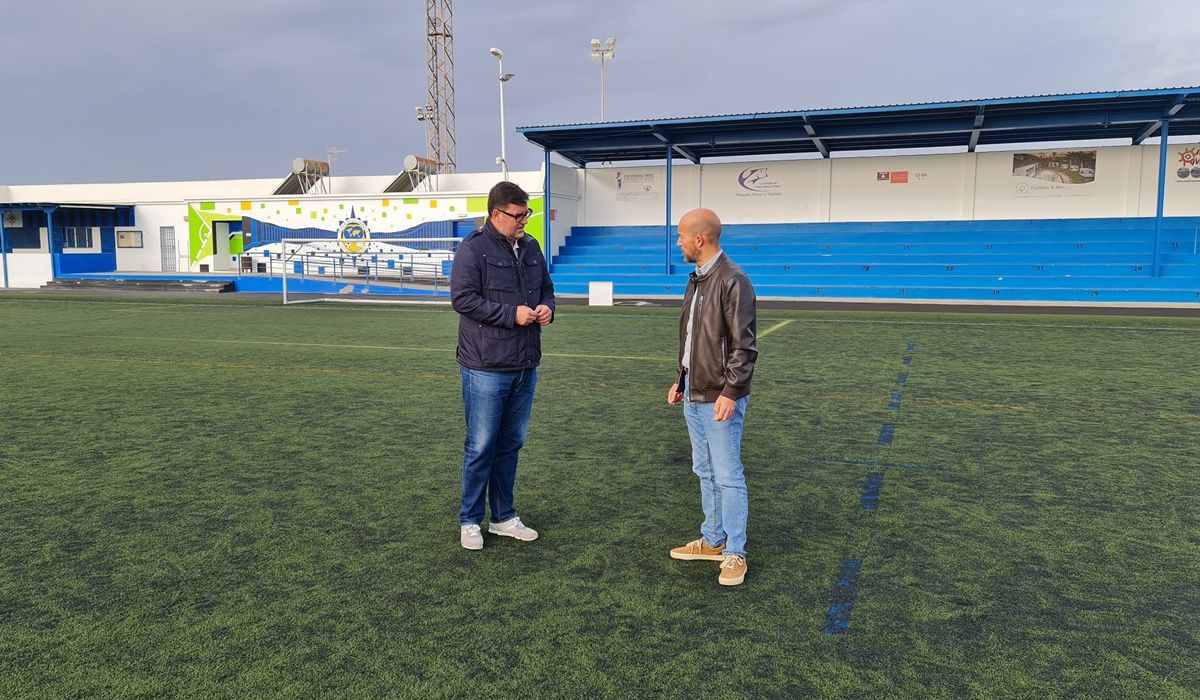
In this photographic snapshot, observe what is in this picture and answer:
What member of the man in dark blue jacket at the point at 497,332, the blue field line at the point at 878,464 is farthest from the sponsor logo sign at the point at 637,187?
the man in dark blue jacket at the point at 497,332

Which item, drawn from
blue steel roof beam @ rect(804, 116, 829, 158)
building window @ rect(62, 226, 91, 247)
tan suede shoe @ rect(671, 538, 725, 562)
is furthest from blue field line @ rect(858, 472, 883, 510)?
building window @ rect(62, 226, 91, 247)

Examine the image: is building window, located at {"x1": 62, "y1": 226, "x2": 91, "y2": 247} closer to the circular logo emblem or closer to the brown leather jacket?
the circular logo emblem

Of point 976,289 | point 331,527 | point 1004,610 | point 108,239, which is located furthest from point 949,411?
point 108,239

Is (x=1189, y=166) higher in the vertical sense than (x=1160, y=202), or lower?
higher

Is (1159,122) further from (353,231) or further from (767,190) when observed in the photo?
(353,231)

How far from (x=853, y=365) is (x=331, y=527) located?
7622 millimetres

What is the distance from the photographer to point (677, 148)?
28.1 metres

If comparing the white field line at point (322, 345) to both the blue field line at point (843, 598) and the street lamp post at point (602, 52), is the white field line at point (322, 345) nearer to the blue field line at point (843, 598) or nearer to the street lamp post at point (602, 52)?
the blue field line at point (843, 598)

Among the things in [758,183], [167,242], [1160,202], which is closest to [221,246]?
[167,242]

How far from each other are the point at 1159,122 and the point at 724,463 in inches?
982

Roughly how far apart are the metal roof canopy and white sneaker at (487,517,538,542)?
20800 mm

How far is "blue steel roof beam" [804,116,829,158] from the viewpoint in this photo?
2404cm

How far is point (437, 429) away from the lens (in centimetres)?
711

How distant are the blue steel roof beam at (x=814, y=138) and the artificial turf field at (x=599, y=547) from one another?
1620 centimetres
